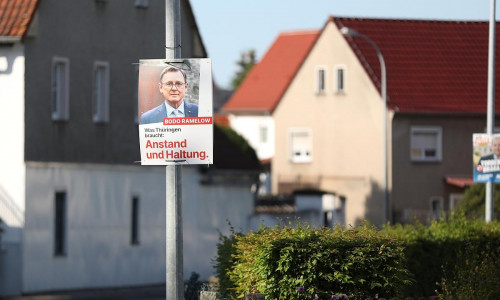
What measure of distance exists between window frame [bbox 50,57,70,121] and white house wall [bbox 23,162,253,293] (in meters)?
1.36

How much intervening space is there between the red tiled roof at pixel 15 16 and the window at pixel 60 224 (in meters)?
4.16

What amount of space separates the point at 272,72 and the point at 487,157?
181ft

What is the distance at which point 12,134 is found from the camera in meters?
31.3

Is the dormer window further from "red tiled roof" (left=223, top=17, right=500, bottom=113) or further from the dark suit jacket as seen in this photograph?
the dark suit jacket

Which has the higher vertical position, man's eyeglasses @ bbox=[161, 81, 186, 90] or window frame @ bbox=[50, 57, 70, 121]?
window frame @ bbox=[50, 57, 70, 121]

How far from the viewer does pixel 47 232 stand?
104 feet

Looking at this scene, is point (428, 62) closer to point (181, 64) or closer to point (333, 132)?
point (333, 132)

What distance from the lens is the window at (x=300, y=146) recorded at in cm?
5722

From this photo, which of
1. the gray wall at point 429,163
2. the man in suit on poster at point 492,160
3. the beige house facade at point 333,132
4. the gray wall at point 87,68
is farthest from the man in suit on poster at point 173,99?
the beige house facade at point 333,132

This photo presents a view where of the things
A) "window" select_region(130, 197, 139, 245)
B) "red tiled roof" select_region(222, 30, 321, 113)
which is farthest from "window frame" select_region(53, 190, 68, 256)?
"red tiled roof" select_region(222, 30, 321, 113)

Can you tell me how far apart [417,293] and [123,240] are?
53.7ft

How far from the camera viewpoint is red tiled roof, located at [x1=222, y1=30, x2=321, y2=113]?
77.1m

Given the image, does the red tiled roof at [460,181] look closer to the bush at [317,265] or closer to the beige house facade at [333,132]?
the beige house facade at [333,132]

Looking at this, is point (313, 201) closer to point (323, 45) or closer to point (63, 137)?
point (323, 45)
